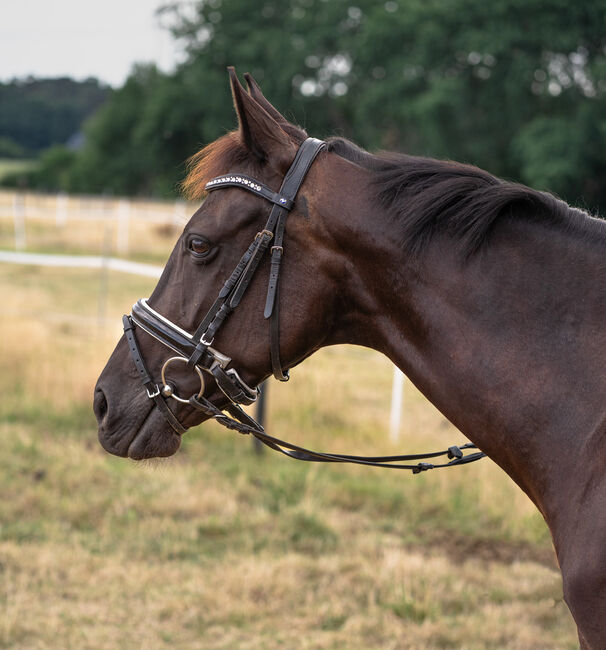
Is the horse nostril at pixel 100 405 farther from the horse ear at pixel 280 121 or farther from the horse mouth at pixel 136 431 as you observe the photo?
the horse ear at pixel 280 121

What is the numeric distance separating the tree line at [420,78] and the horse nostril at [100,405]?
1678 cm

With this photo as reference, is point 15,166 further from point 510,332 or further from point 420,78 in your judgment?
point 510,332

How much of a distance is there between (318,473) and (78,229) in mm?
22702

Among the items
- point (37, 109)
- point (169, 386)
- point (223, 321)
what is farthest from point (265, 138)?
point (37, 109)

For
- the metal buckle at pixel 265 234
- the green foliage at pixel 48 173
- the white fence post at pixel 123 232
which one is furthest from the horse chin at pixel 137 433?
the green foliage at pixel 48 173

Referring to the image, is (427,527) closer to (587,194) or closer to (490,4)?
(587,194)

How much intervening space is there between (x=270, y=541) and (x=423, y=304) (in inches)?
130

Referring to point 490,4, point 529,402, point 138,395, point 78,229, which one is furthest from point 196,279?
point 490,4

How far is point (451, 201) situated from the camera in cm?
217

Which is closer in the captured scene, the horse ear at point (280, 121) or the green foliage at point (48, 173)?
the horse ear at point (280, 121)

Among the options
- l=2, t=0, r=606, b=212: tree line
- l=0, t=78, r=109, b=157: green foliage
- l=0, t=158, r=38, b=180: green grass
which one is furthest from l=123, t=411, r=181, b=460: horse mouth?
l=0, t=158, r=38, b=180: green grass

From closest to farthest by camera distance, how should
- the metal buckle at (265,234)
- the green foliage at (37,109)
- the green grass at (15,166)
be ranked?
the metal buckle at (265,234) → the green foliage at (37,109) → the green grass at (15,166)

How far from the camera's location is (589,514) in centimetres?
190

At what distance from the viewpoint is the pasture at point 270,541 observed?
4.05 metres
